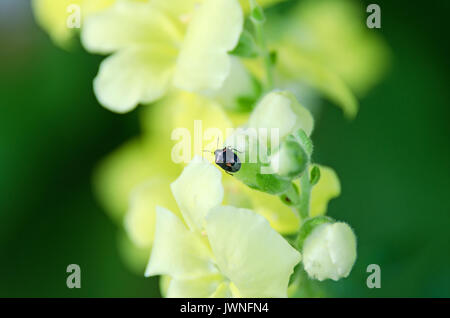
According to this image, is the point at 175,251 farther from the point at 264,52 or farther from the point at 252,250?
the point at 264,52

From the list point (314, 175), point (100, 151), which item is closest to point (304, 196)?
point (314, 175)

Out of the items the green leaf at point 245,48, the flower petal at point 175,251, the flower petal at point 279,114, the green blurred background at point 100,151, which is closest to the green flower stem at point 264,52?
the green leaf at point 245,48

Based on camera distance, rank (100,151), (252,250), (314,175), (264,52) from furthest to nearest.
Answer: (100,151) < (264,52) < (314,175) < (252,250)

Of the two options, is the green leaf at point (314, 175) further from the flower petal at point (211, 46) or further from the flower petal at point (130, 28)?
the flower petal at point (130, 28)

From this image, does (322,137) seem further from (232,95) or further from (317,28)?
(232,95)
